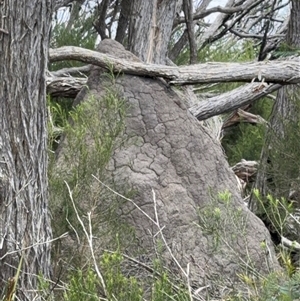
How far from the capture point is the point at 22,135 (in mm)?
4113

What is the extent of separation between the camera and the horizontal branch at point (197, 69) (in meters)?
5.74

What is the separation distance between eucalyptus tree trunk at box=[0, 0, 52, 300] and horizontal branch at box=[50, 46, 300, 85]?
134 cm

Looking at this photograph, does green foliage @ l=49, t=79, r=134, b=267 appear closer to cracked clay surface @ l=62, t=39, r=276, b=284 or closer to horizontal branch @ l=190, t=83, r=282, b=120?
cracked clay surface @ l=62, t=39, r=276, b=284

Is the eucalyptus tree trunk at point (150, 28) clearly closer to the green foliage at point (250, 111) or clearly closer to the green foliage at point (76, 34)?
the green foliage at point (250, 111)

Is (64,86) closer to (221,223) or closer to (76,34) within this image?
(221,223)

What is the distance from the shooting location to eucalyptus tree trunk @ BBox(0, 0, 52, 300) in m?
4.02

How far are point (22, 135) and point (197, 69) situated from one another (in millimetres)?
2304

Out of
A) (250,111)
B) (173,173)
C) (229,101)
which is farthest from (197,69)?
(250,111)

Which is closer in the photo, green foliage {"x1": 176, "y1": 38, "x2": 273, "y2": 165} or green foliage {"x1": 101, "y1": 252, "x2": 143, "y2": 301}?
green foliage {"x1": 101, "y1": 252, "x2": 143, "y2": 301}

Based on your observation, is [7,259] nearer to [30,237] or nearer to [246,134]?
[30,237]

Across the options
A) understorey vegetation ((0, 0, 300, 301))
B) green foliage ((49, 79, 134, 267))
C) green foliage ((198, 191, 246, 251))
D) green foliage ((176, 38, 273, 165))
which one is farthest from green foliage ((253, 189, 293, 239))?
green foliage ((176, 38, 273, 165))

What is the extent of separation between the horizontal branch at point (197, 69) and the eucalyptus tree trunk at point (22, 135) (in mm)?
1341

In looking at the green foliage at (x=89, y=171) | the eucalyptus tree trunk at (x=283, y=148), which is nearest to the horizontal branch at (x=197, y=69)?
the green foliage at (x=89, y=171)

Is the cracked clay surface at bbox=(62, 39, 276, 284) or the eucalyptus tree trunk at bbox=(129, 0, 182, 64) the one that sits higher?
the eucalyptus tree trunk at bbox=(129, 0, 182, 64)
